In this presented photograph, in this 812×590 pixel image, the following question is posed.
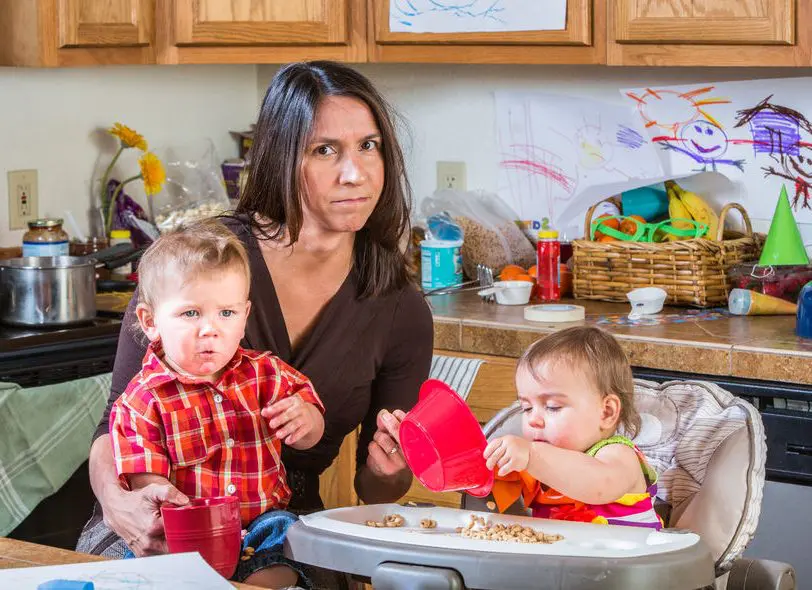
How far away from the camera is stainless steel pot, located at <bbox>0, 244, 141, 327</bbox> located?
2.85 metres

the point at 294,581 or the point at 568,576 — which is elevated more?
the point at 568,576

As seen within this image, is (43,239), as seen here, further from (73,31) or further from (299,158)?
(299,158)

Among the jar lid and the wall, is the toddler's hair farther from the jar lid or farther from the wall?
the wall

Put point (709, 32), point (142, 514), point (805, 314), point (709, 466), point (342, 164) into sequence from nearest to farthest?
1. point (142, 514)
2. point (709, 466)
3. point (342, 164)
4. point (805, 314)
5. point (709, 32)

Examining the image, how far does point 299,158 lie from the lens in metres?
1.96

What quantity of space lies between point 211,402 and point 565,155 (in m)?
1.86

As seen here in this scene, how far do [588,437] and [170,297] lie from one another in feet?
1.97

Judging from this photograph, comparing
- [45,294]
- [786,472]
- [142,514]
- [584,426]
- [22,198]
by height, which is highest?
[22,198]

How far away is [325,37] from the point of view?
3221 millimetres

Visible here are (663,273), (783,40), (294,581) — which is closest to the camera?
(294,581)

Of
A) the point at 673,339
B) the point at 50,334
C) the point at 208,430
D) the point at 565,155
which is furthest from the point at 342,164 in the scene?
the point at 565,155

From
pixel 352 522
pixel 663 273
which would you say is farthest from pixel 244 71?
pixel 352 522

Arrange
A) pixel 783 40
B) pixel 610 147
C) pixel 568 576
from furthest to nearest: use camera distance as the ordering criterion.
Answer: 1. pixel 610 147
2. pixel 783 40
3. pixel 568 576

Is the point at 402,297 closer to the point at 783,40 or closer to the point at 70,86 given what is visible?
the point at 783,40
